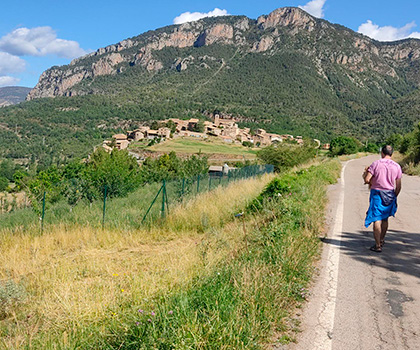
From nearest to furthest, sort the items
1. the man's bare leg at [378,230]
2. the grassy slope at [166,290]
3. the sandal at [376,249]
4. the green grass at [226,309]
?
the green grass at [226,309], the grassy slope at [166,290], the man's bare leg at [378,230], the sandal at [376,249]

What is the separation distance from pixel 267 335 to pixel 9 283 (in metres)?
3.68

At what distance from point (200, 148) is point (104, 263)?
81.5 meters

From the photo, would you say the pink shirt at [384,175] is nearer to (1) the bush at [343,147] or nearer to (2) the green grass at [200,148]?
(1) the bush at [343,147]

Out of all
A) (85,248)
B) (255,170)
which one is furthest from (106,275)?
(255,170)

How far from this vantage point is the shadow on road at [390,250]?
18.0ft

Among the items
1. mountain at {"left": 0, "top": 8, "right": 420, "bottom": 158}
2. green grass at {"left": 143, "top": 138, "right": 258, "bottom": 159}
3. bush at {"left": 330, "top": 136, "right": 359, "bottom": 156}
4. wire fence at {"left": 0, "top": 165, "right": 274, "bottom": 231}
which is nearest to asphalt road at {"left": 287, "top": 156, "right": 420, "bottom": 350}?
wire fence at {"left": 0, "top": 165, "right": 274, "bottom": 231}

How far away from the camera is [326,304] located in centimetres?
411

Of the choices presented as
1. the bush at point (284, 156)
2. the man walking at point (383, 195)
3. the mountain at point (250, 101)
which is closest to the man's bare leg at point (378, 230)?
the man walking at point (383, 195)

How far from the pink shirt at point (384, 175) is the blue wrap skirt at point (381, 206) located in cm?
10

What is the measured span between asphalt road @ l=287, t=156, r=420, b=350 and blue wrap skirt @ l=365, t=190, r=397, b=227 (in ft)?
2.03

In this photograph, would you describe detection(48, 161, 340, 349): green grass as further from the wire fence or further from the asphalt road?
the wire fence

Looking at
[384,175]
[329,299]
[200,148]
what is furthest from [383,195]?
[200,148]

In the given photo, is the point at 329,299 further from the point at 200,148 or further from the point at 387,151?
the point at 200,148

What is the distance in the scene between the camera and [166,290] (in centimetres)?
394
